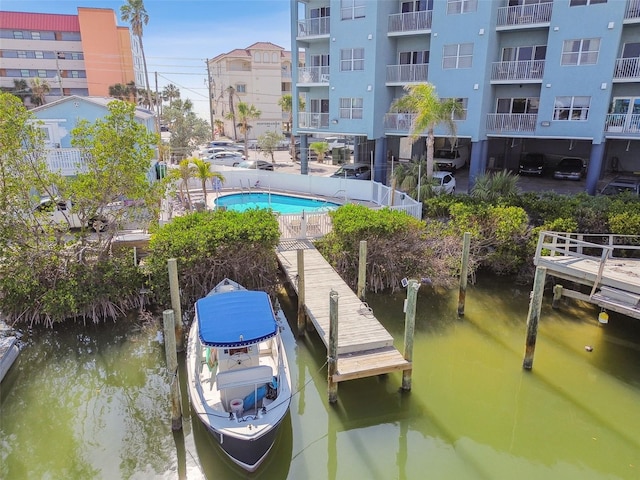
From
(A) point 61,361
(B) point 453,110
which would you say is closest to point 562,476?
(A) point 61,361

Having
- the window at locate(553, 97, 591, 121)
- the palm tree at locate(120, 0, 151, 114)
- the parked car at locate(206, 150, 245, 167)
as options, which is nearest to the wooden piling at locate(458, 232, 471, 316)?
the window at locate(553, 97, 591, 121)

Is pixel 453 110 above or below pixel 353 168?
above

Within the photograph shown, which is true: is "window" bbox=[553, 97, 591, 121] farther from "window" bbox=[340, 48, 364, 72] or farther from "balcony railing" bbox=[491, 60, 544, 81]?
"window" bbox=[340, 48, 364, 72]

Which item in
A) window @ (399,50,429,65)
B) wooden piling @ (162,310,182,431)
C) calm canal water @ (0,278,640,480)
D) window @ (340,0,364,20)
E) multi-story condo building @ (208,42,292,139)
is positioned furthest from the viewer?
multi-story condo building @ (208,42,292,139)

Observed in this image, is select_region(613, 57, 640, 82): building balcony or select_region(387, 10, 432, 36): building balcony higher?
select_region(387, 10, 432, 36): building balcony

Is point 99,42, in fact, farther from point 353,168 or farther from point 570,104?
point 570,104

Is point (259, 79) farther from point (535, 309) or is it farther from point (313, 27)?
point (535, 309)

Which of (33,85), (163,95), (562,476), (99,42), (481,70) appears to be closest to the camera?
(562,476)

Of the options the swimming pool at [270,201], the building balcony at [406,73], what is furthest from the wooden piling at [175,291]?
the building balcony at [406,73]
